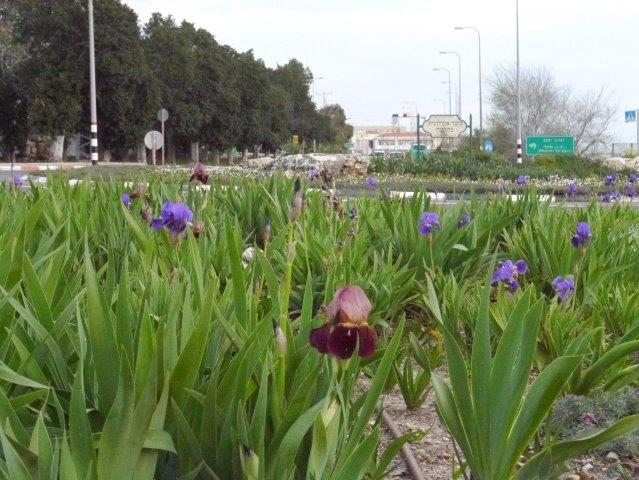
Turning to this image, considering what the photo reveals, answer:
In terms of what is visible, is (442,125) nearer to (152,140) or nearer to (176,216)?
(152,140)

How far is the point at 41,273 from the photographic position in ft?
7.36

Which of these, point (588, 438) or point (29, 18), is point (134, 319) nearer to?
point (588, 438)

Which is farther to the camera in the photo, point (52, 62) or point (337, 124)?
point (337, 124)

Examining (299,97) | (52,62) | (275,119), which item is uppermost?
(299,97)

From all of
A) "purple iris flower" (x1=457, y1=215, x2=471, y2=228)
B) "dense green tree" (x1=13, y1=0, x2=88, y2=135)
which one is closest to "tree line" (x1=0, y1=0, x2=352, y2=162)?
"dense green tree" (x1=13, y1=0, x2=88, y2=135)

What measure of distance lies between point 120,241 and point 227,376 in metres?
1.84

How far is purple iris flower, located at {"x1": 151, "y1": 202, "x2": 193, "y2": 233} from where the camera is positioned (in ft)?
8.50

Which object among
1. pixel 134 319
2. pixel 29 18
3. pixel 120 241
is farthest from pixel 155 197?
pixel 29 18

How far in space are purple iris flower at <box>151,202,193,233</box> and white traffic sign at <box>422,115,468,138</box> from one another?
27.3 m

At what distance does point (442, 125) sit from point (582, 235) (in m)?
26.6

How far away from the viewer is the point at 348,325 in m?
1.34

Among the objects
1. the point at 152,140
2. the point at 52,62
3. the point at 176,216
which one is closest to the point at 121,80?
the point at 52,62

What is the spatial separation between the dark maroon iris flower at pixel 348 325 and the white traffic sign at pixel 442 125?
28484 mm

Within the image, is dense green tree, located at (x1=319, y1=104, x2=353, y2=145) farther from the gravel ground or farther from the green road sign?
the gravel ground
